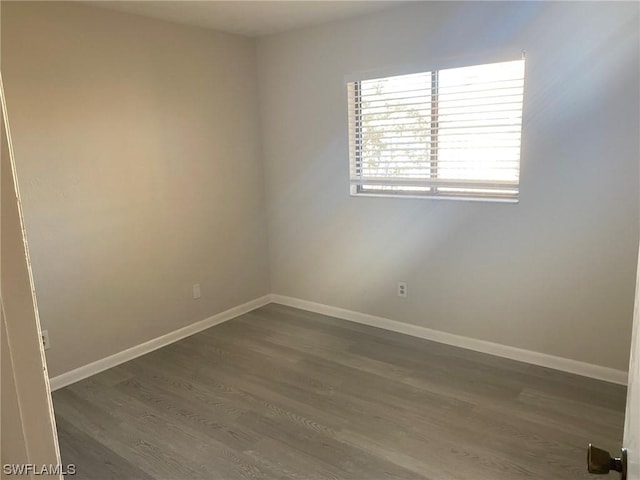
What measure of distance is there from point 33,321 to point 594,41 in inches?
117

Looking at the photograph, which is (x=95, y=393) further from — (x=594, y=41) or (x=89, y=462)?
(x=594, y=41)

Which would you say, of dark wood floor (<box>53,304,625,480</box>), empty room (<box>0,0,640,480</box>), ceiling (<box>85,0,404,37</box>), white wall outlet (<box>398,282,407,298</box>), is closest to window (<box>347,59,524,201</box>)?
empty room (<box>0,0,640,480</box>)

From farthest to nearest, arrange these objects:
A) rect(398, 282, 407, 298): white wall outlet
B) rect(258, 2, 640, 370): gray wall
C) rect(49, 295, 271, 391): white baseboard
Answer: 1. rect(398, 282, 407, 298): white wall outlet
2. rect(49, 295, 271, 391): white baseboard
3. rect(258, 2, 640, 370): gray wall

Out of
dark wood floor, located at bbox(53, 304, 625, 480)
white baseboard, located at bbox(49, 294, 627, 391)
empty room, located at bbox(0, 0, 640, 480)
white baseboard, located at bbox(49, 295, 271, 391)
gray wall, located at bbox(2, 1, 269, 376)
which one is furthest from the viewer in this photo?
white baseboard, located at bbox(49, 295, 271, 391)

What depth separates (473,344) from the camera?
11.0 ft

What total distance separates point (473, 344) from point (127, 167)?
2.73 m

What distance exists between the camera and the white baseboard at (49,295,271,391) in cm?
307

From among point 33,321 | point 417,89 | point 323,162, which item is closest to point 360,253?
point 323,162

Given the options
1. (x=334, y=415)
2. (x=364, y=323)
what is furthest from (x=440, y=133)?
(x=334, y=415)

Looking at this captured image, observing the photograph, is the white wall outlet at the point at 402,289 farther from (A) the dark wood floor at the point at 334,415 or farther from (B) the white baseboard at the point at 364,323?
(A) the dark wood floor at the point at 334,415

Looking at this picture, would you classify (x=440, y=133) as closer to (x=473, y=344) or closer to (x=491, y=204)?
(x=491, y=204)

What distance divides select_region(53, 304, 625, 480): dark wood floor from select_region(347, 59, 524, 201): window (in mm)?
1192

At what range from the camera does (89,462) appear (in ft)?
7.53

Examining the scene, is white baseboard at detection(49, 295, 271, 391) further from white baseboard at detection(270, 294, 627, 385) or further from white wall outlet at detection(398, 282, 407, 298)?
white wall outlet at detection(398, 282, 407, 298)
